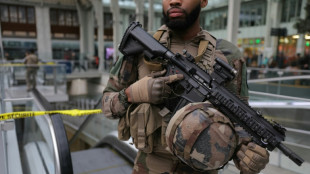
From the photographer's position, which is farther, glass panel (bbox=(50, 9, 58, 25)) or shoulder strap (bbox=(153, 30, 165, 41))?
glass panel (bbox=(50, 9, 58, 25))

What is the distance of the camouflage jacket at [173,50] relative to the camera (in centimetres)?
139

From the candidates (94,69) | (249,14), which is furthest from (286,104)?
(94,69)

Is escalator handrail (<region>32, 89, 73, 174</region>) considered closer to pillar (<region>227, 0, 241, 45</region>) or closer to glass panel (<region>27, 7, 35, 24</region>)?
pillar (<region>227, 0, 241, 45</region>)

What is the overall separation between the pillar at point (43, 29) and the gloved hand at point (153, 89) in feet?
71.3

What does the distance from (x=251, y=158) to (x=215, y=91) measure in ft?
1.14

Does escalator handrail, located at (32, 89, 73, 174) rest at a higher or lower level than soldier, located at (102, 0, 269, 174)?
lower

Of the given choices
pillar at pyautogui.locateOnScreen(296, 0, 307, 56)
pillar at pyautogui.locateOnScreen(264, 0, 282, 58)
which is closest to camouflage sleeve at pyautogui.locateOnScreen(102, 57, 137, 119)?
pillar at pyautogui.locateOnScreen(296, 0, 307, 56)

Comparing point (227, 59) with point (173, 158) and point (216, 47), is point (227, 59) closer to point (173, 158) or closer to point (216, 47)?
point (216, 47)

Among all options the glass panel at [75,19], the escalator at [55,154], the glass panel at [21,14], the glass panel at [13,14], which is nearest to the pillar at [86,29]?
the glass panel at [75,19]

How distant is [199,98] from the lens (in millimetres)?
1221

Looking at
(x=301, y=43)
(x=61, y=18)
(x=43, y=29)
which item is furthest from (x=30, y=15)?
(x=301, y=43)

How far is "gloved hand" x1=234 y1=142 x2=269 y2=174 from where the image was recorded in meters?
1.04

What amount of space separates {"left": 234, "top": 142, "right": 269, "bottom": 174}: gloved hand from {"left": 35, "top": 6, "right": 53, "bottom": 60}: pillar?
A: 22.1 meters

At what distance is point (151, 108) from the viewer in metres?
1.34
